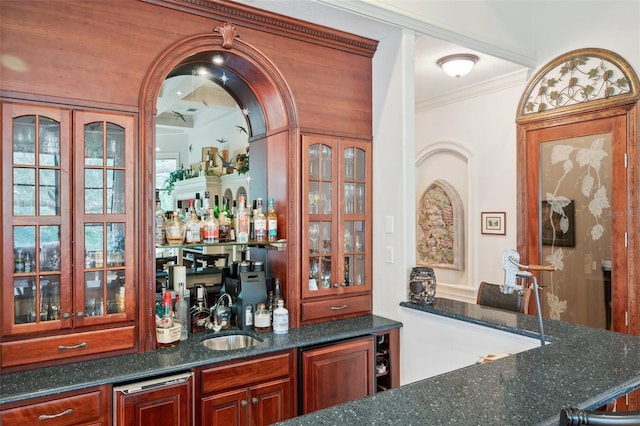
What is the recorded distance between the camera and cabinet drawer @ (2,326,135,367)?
2055 mm

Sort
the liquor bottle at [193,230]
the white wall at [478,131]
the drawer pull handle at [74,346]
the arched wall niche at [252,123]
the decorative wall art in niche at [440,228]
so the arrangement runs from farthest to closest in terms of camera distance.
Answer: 1. the decorative wall art in niche at [440,228]
2. the white wall at [478,131]
3. the liquor bottle at [193,230]
4. the arched wall niche at [252,123]
5. the drawer pull handle at [74,346]

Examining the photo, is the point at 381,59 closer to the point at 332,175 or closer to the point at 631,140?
the point at 332,175

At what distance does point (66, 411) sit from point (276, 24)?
2387mm

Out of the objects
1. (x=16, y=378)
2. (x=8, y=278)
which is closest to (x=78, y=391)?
(x=16, y=378)

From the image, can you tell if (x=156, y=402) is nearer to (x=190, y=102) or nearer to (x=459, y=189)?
(x=190, y=102)

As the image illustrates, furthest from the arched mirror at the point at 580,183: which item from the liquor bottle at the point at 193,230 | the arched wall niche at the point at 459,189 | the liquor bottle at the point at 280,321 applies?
the liquor bottle at the point at 193,230

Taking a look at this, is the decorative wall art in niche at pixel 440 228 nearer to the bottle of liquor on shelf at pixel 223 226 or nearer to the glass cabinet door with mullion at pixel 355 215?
the glass cabinet door with mullion at pixel 355 215

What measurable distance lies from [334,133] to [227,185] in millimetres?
913

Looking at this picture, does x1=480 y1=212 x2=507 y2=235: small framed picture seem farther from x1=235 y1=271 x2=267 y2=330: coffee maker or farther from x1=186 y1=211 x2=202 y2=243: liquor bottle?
x1=186 y1=211 x2=202 y2=243: liquor bottle

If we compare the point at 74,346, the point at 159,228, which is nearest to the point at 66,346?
the point at 74,346

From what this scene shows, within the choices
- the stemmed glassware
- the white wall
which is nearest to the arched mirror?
the white wall

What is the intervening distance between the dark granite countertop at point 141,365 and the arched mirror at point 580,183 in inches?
77.6

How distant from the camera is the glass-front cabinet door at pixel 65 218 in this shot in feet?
6.79

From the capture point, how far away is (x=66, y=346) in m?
2.17
